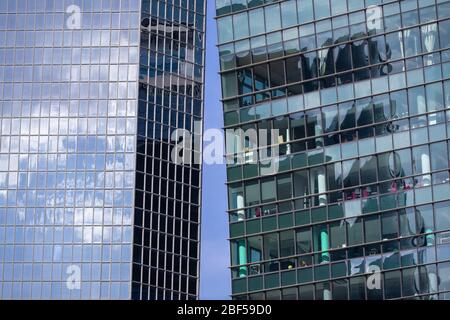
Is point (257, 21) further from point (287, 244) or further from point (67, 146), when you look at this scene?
point (67, 146)

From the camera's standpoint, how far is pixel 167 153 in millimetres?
169625

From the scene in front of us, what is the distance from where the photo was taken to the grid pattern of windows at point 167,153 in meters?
164

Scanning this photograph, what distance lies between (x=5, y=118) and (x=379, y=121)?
8930 cm

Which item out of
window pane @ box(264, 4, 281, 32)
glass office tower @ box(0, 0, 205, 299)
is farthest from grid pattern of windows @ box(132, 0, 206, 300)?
window pane @ box(264, 4, 281, 32)

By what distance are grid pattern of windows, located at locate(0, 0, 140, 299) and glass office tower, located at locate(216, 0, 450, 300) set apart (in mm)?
68116

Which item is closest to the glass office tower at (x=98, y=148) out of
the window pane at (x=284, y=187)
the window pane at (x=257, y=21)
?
the window pane at (x=257, y=21)

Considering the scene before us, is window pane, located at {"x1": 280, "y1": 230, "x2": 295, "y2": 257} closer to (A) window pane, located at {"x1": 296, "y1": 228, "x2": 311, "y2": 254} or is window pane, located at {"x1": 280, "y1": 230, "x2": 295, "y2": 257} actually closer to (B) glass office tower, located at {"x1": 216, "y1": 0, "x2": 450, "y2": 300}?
(B) glass office tower, located at {"x1": 216, "y1": 0, "x2": 450, "y2": 300}

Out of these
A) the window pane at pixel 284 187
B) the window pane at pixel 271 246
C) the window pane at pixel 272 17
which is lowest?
the window pane at pixel 271 246

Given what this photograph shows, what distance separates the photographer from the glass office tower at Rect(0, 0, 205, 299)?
161375 mm

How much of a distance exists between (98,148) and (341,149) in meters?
81.0

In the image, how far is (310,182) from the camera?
8938cm

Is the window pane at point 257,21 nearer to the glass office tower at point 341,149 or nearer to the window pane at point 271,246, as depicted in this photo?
the glass office tower at point 341,149

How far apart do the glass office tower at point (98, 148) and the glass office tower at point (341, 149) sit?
67.1 m
